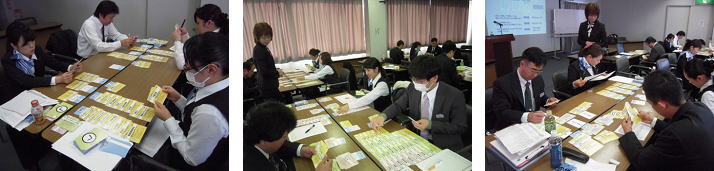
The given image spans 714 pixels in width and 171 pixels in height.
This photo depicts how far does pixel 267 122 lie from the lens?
1.18m

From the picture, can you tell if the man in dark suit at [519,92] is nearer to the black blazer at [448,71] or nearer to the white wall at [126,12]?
the black blazer at [448,71]

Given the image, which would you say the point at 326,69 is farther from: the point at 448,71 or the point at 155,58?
the point at 155,58

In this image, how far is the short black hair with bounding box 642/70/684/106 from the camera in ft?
4.72

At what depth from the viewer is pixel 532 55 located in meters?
1.73

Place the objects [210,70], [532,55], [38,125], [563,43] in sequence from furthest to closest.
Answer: [563,43], [532,55], [38,125], [210,70]

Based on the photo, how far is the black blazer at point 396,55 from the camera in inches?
Result: 53.6

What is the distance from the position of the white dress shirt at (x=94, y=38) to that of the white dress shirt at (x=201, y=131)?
1.85ft

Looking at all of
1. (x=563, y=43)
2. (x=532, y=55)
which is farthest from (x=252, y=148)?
(x=563, y=43)

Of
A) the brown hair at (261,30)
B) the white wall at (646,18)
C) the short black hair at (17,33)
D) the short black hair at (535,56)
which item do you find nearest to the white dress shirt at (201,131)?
the brown hair at (261,30)

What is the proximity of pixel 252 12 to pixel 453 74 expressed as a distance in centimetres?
101

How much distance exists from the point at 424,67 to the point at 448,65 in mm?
120

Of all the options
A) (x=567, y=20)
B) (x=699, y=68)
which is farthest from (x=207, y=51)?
(x=699, y=68)

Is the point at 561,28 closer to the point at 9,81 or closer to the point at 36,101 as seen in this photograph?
the point at 36,101

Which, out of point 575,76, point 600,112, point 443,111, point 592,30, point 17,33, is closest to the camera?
point 17,33
